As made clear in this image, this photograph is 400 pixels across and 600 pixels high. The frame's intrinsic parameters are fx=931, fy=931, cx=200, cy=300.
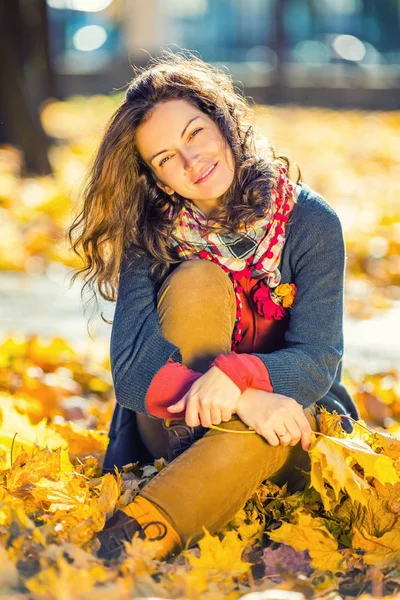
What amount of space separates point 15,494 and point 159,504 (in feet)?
1.23

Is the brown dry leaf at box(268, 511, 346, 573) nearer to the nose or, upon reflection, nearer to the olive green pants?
the olive green pants

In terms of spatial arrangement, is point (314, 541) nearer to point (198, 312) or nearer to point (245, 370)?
point (245, 370)

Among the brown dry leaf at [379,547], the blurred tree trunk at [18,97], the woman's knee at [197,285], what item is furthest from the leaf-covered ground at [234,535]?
the blurred tree trunk at [18,97]

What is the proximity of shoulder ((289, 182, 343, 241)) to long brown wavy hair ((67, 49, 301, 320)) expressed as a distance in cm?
8

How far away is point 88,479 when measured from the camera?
2178mm

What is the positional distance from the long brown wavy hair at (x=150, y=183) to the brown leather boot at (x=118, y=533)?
64 cm

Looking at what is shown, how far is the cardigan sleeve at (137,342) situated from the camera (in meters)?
2.04

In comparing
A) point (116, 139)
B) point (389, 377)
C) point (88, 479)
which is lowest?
point (389, 377)

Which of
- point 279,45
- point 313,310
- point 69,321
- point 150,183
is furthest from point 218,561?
point 279,45

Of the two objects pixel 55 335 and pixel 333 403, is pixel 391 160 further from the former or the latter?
pixel 333 403

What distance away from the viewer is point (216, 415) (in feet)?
6.18

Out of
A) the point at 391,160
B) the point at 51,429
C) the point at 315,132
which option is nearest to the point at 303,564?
the point at 51,429

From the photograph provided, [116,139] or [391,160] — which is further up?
[116,139]

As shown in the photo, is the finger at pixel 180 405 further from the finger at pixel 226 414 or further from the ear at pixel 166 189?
the ear at pixel 166 189
